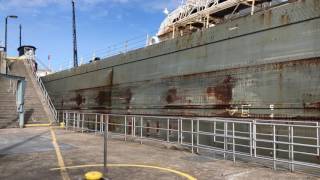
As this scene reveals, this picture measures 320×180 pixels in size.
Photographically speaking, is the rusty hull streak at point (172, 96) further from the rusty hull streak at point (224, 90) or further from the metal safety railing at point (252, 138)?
the rusty hull streak at point (224, 90)

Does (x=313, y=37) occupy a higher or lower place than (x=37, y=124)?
higher

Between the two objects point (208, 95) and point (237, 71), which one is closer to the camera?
point (237, 71)

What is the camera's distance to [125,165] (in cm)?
831

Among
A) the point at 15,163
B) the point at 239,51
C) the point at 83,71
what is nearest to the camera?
the point at 15,163

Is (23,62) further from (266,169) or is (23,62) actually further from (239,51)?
(266,169)

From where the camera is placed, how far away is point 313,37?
10.7 metres

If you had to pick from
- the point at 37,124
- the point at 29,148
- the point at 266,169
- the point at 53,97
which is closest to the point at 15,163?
the point at 29,148

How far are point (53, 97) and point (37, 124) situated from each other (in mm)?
12090

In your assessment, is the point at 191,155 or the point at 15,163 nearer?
the point at 15,163

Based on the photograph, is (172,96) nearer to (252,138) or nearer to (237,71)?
(237,71)

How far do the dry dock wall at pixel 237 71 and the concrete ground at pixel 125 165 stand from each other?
3315 mm

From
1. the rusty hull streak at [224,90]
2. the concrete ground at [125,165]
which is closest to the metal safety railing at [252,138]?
the concrete ground at [125,165]

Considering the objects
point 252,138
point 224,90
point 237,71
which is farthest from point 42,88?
point 252,138

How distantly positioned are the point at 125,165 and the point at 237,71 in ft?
21.0
